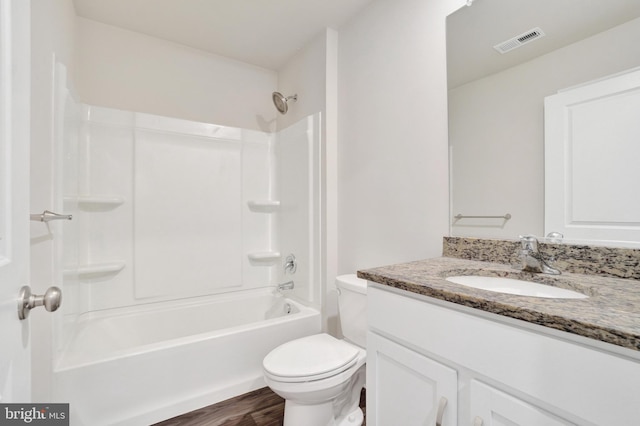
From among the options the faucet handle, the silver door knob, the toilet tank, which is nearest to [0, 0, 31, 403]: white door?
the silver door knob

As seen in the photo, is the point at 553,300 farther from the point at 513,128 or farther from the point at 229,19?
the point at 229,19

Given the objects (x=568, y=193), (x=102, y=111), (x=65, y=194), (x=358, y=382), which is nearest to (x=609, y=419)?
(x=568, y=193)

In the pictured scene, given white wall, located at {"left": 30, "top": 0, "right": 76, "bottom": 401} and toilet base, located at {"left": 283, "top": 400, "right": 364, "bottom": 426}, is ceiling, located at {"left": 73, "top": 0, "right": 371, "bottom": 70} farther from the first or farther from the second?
toilet base, located at {"left": 283, "top": 400, "right": 364, "bottom": 426}

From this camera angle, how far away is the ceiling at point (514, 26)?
95cm

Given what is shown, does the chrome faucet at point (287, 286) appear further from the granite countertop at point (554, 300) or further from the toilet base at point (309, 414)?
the granite countertop at point (554, 300)

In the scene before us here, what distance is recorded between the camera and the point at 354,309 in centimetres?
159

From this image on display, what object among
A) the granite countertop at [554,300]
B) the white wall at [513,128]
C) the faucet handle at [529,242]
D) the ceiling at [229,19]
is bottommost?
the granite countertop at [554,300]

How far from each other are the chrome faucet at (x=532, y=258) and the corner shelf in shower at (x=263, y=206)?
74.3 inches

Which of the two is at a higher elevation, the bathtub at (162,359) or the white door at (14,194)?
the white door at (14,194)

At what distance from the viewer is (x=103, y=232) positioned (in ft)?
6.45

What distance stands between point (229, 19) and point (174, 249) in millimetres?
1733

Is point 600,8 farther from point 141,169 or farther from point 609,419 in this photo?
point 141,169

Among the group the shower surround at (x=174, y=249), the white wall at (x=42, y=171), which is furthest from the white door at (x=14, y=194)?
the shower surround at (x=174, y=249)

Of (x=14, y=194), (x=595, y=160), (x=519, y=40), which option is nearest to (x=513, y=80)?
(x=519, y=40)
